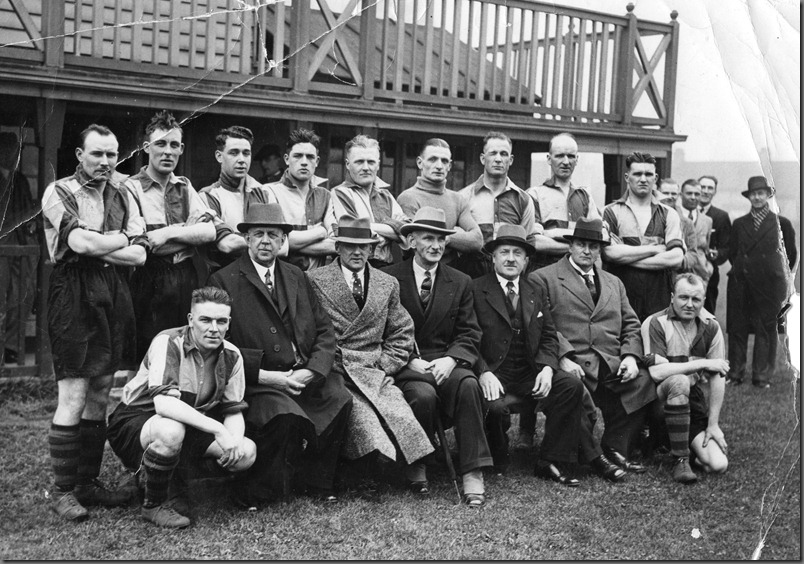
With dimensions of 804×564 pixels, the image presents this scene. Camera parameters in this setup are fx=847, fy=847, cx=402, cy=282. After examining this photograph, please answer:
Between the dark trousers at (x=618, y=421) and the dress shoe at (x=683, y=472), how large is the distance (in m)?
0.35

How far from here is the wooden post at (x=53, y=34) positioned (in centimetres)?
641

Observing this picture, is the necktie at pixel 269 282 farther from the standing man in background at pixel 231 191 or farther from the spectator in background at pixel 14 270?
the spectator in background at pixel 14 270

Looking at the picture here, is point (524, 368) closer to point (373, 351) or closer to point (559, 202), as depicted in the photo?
point (373, 351)

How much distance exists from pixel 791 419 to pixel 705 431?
1.69 meters

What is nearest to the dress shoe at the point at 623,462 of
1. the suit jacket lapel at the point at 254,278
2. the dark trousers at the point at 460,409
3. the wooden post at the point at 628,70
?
the dark trousers at the point at 460,409

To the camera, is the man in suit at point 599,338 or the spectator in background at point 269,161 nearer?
the man in suit at point 599,338

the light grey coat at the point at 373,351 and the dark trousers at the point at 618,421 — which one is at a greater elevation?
the light grey coat at the point at 373,351

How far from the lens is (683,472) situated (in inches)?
225

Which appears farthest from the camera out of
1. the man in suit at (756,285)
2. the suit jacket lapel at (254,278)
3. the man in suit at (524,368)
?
the man in suit at (756,285)

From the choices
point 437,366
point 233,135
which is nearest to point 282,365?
point 437,366

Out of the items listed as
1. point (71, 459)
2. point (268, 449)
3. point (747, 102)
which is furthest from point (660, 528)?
point (71, 459)

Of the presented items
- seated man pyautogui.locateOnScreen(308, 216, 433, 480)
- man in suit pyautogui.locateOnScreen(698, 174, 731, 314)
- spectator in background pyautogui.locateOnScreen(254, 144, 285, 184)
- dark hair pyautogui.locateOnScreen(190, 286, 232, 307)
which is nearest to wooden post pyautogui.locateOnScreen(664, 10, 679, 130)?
man in suit pyautogui.locateOnScreen(698, 174, 731, 314)

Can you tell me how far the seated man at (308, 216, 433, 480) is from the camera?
5156mm

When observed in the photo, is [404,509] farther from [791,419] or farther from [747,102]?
[791,419]
